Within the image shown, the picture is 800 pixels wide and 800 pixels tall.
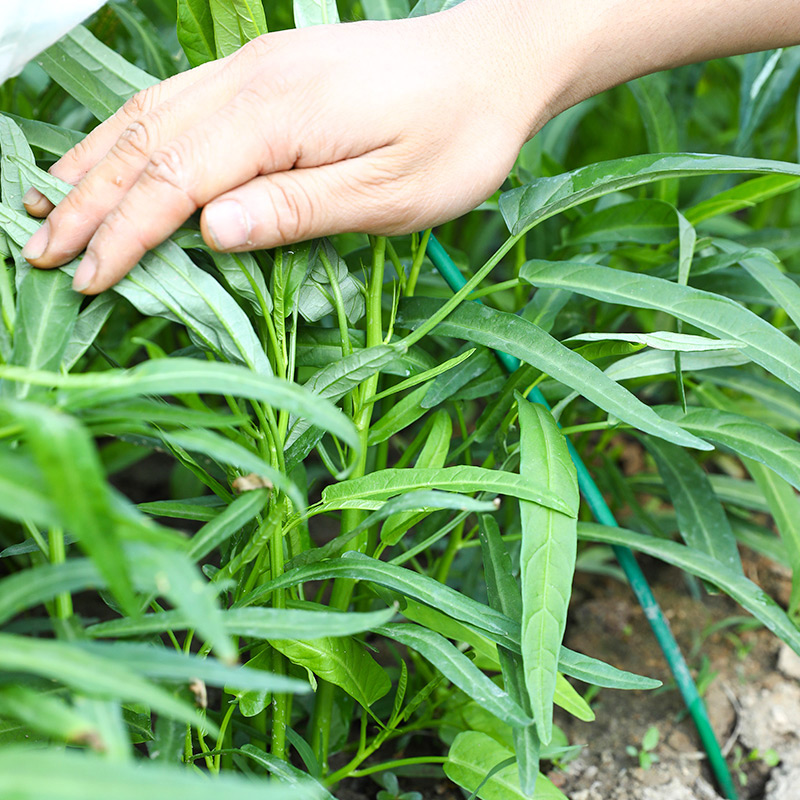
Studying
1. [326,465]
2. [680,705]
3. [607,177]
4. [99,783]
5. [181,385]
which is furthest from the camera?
[680,705]

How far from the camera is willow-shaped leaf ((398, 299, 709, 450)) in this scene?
1.88ft

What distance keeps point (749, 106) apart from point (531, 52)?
50 cm

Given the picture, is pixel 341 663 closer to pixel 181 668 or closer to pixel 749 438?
pixel 181 668

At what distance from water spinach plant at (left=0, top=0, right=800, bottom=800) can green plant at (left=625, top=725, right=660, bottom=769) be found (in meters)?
0.19

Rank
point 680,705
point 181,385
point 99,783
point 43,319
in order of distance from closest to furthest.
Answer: point 99,783, point 181,385, point 43,319, point 680,705

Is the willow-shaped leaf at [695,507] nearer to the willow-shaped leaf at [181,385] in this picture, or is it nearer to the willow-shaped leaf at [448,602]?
the willow-shaped leaf at [448,602]

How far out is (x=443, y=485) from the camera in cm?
57

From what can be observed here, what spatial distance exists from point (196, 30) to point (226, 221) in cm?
24

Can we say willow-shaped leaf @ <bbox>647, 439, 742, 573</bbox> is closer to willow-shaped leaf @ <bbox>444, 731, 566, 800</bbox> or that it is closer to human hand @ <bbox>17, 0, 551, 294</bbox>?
willow-shaped leaf @ <bbox>444, 731, 566, 800</bbox>

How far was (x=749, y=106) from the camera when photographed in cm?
98

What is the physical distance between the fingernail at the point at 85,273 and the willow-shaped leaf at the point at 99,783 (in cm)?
32

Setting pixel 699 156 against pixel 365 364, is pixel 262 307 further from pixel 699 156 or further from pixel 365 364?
pixel 699 156

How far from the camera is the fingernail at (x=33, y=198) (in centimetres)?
58

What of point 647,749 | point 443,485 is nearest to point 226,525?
point 443,485
